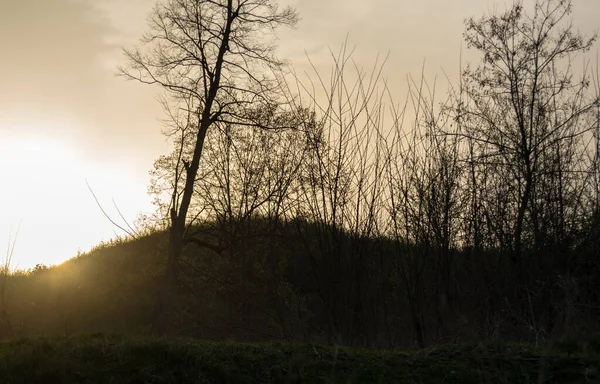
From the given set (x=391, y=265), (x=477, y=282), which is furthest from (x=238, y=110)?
(x=477, y=282)

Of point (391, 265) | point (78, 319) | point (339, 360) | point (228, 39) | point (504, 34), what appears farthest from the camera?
point (78, 319)

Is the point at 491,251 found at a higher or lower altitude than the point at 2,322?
higher

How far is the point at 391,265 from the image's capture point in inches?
397

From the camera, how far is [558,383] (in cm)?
533

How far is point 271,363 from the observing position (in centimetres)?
625

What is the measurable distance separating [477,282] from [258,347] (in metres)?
5.00

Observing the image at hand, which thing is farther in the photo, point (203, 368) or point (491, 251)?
point (491, 251)

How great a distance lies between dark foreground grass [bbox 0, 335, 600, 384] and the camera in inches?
223

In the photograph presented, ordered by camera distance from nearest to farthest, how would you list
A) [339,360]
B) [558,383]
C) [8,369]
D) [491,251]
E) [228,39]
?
[558,383], [339,360], [8,369], [491,251], [228,39]

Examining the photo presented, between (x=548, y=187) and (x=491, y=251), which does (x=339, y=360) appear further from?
(x=548, y=187)

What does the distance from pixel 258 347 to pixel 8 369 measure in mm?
2869

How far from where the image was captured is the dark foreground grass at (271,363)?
568 cm

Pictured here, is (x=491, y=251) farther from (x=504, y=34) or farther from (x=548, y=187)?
(x=504, y=34)

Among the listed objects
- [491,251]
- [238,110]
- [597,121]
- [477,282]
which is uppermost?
[238,110]
